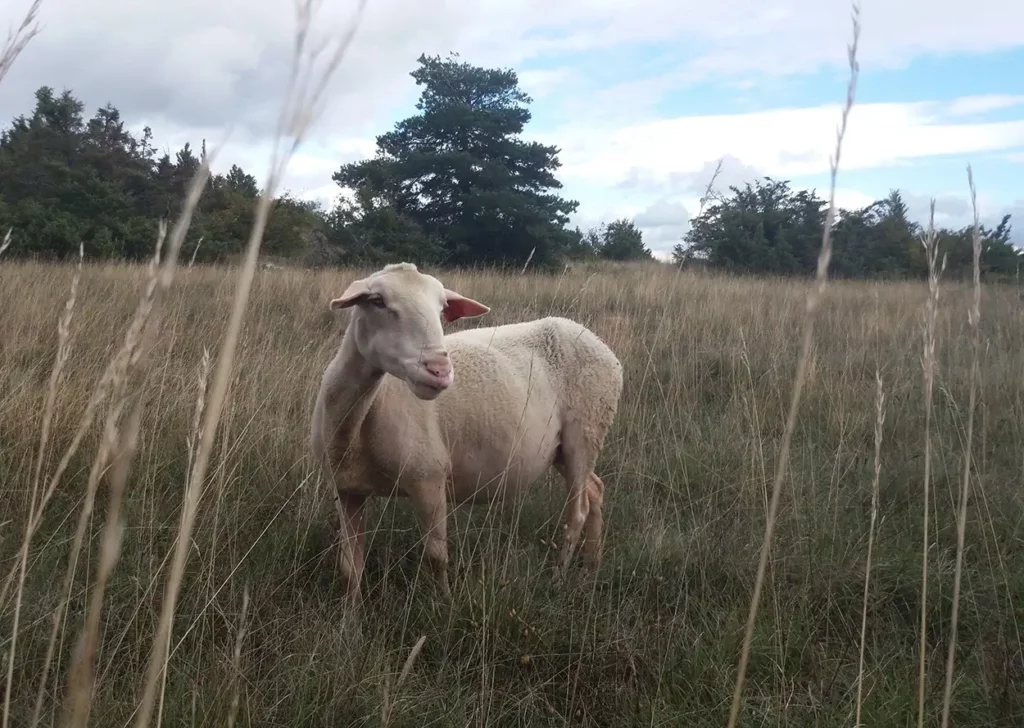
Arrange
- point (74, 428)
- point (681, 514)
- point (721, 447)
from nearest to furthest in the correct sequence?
point (74, 428), point (681, 514), point (721, 447)

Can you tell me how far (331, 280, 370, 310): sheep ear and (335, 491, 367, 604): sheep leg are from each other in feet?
2.79

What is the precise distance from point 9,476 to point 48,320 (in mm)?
2489

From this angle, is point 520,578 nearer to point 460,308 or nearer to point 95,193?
point 460,308

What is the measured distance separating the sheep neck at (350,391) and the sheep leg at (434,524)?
0.41m

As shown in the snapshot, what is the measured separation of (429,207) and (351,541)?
67.0 feet

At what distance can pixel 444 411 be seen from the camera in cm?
322

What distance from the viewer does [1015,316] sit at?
824 centimetres

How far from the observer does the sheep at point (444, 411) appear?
104 inches

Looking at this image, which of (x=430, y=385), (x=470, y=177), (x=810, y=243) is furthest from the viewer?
(x=470, y=177)

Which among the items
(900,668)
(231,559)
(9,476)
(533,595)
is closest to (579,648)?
(533,595)

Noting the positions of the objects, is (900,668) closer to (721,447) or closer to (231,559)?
(721,447)

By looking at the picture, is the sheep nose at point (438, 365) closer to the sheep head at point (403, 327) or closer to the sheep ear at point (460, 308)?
the sheep head at point (403, 327)

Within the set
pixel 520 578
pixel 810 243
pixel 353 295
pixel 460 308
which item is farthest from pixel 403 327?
pixel 810 243

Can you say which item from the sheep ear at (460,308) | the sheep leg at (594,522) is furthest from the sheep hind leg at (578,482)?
the sheep ear at (460,308)
